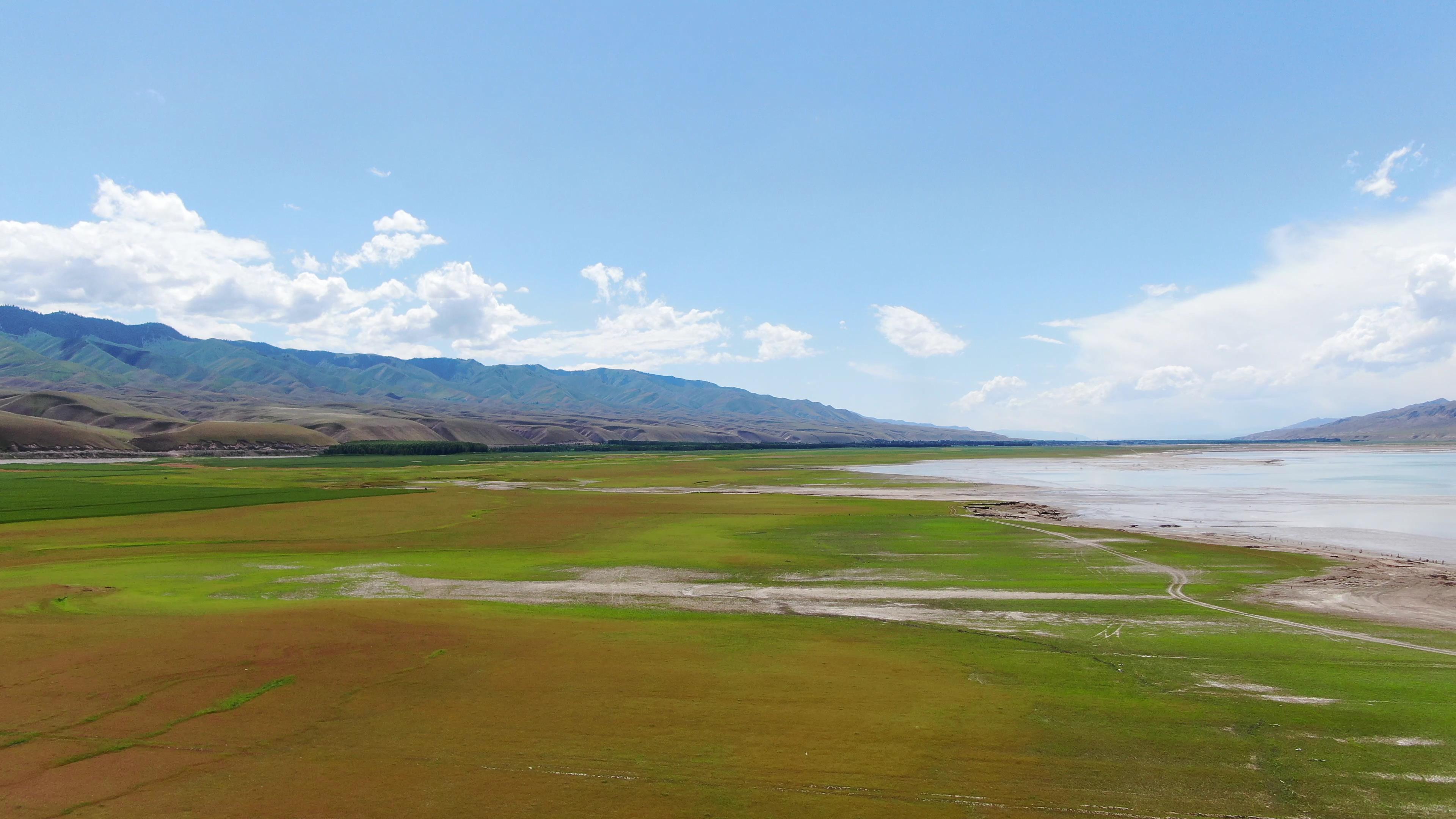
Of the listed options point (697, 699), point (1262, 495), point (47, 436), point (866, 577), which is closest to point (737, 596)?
point (866, 577)

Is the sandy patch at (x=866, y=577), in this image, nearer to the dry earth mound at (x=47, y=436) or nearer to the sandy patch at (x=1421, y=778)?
the sandy patch at (x=1421, y=778)


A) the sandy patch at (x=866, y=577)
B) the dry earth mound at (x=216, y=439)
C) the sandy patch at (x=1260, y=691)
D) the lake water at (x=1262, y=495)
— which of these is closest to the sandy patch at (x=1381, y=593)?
the lake water at (x=1262, y=495)

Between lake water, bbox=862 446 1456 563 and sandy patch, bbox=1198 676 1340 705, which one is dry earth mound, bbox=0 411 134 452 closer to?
lake water, bbox=862 446 1456 563

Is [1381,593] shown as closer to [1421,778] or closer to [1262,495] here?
[1421,778]

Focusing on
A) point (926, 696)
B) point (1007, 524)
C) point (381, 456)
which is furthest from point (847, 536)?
point (381, 456)

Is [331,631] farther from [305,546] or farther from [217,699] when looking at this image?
[305,546]
